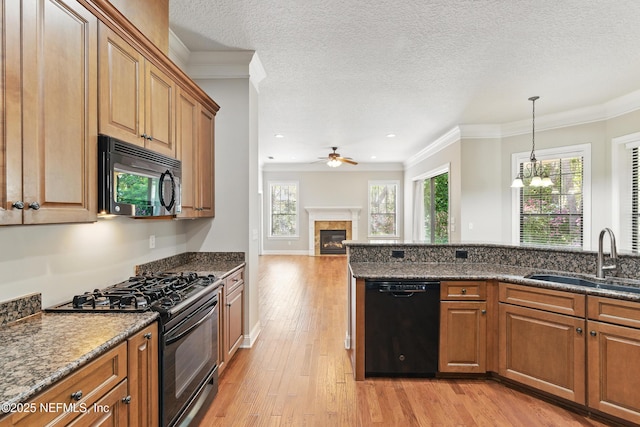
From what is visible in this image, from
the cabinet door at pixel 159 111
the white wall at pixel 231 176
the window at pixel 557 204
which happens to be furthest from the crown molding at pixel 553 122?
the cabinet door at pixel 159 111

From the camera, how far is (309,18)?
2486mm

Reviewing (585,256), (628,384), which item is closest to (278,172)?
(585,256)

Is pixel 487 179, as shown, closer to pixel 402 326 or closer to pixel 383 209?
pixel 402 326

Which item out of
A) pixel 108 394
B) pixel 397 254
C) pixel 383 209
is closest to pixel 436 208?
pixel 383 209

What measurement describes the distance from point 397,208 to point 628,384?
26.6 feet

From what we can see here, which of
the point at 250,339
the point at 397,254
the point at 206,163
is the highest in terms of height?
the point at 206,163

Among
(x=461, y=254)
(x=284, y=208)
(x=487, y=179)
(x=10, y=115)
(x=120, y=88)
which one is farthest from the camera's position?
(x=284, y=208)

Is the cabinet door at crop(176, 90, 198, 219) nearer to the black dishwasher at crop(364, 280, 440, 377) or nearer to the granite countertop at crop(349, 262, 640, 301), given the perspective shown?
the granite countertop at crop(349, 262, 640, 301)

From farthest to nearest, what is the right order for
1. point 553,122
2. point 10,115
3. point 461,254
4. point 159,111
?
1. point 553,122
2. point 461,254
3. point 159,111
4. point 10,115

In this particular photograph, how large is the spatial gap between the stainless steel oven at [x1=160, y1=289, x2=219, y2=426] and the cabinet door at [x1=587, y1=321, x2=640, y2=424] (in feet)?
8.59

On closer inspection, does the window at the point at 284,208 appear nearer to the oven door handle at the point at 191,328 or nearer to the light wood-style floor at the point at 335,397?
the light wood-style floor at the point at 335,397

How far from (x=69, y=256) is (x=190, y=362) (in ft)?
3.13

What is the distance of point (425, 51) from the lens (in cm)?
299

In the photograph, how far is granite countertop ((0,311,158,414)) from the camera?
0.98 meters
